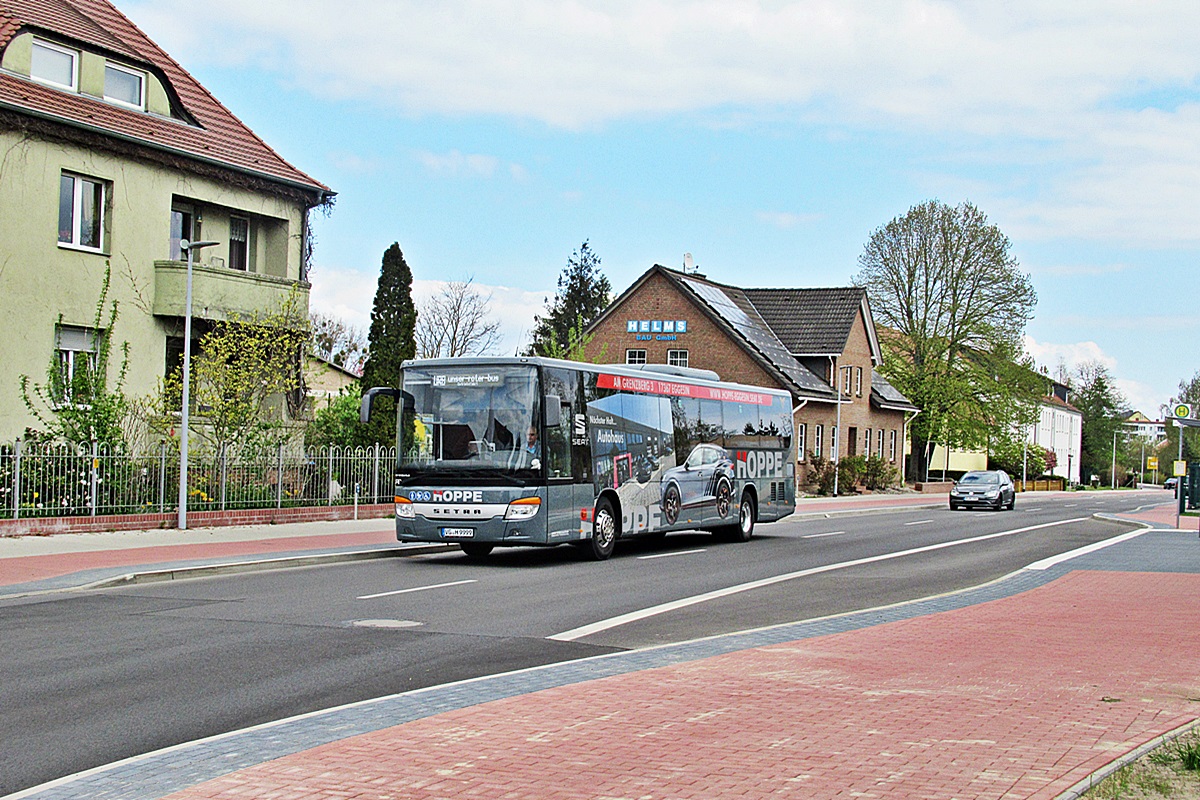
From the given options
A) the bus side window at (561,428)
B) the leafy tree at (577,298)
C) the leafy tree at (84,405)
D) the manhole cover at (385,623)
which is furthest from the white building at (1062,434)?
the manhole cover at (385,623)

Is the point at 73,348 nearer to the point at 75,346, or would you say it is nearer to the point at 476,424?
the point at 75,346

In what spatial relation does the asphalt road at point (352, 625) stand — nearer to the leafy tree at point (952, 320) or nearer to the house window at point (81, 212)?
the house window at point (81, 212)

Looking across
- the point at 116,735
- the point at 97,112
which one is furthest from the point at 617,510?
the point at 97,112

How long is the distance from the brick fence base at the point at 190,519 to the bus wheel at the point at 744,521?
26.3 feet

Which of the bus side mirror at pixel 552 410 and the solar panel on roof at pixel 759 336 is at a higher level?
the solar panel on roof at pixel 759 336

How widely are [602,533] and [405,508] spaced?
318 centimetres

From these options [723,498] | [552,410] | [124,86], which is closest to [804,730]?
[552,410]

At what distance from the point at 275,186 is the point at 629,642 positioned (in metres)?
22.7

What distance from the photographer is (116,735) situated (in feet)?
24.6

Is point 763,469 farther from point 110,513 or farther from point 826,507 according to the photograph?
point 826,507

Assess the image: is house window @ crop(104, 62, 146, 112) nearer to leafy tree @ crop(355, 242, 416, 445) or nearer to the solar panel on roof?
leafy tree @ crop(355, 242, 416, 445)

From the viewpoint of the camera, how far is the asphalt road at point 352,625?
8128 millimetres

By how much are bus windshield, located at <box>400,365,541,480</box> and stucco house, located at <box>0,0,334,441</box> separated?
8604 millimetres

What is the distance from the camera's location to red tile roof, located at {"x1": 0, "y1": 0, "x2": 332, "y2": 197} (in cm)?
2591
